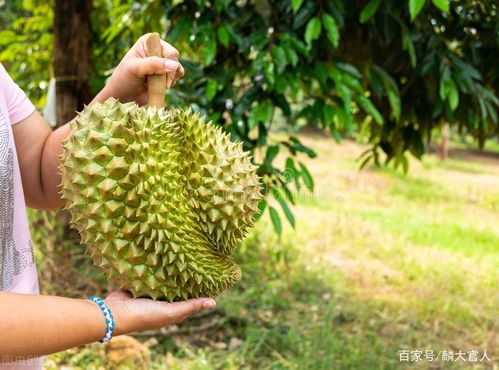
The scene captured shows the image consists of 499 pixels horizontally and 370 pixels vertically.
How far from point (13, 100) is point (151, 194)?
12.8 inches

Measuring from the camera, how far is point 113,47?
2.40 m

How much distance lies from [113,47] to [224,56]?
855 mm

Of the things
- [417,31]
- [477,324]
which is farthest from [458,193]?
[417,31]

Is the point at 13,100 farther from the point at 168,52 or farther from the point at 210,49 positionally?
the point at 210,49

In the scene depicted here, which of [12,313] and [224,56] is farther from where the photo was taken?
[224,56]

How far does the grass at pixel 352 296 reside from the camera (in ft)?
7.70

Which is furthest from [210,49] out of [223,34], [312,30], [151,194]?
[151,194]

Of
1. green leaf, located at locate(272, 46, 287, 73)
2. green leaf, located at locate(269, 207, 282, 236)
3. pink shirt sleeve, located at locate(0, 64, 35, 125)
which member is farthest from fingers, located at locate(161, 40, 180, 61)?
green leaf, located at locate(269, 207, 282, 236)

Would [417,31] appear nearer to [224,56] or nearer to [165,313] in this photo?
[224,56]

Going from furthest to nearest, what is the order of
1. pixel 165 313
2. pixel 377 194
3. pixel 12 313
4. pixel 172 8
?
pixel 377 194
pixel 172 8
pixel 165 313
pixel 12 313

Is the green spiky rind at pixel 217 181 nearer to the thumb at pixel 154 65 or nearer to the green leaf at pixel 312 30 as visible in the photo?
the thumb at pixel 154 65

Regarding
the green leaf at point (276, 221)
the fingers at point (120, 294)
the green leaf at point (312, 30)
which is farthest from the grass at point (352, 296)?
the fingers at point (120, 294)

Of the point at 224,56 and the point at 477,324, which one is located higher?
the point at 224,56

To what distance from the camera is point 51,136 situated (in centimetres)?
100
